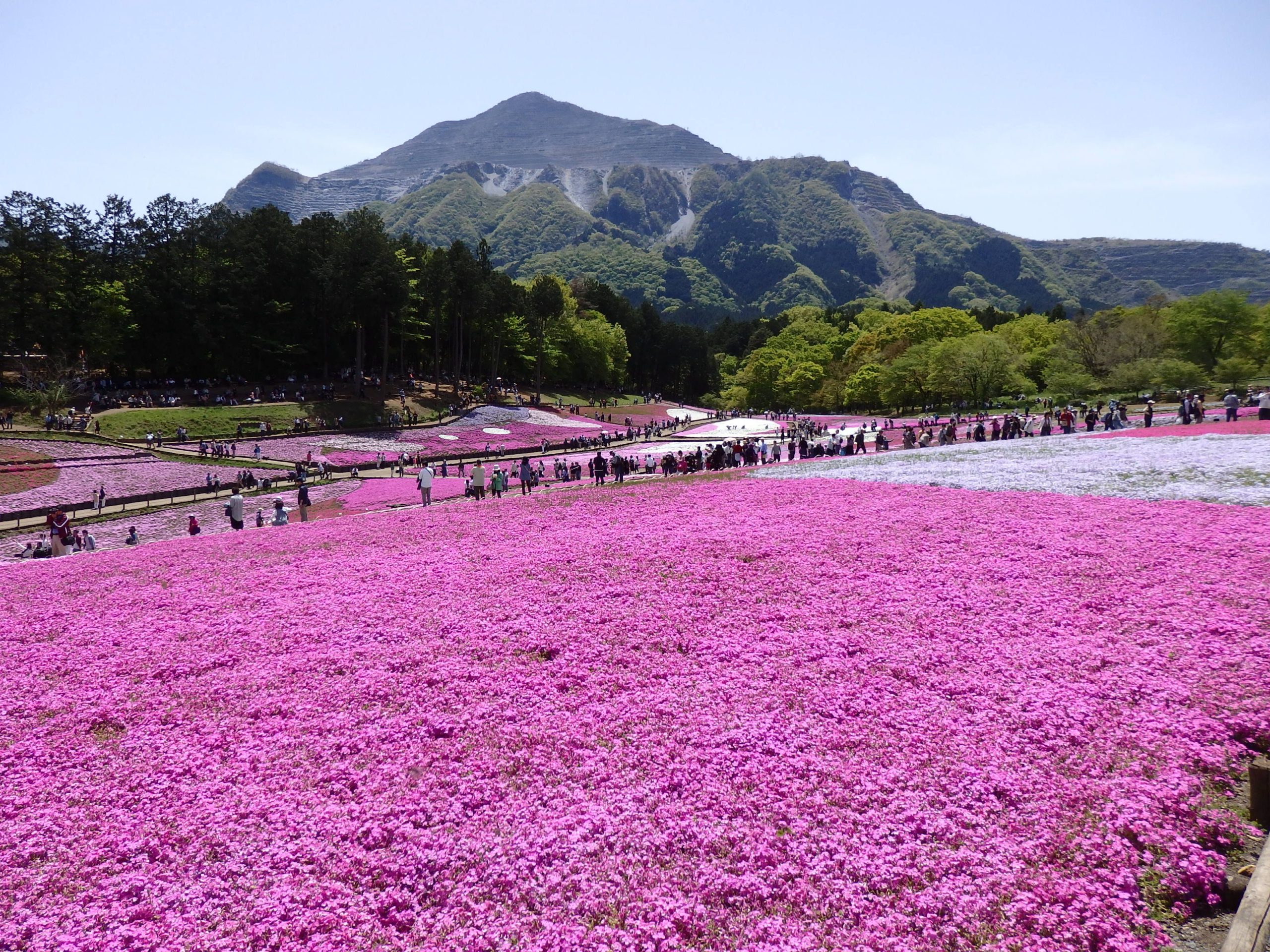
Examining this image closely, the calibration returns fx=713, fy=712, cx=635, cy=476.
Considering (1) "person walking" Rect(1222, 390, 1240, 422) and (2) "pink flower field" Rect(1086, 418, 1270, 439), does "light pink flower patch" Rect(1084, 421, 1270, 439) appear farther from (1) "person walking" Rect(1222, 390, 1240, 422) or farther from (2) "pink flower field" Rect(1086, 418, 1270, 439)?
(1) "person walking" Rect(1222, 390, 1240, 422)

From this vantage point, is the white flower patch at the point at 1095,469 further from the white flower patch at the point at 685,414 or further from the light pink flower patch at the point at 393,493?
the white flower patch at the point at 685,414

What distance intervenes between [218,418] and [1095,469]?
57904 mm

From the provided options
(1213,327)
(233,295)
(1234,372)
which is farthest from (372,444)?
(1213,327)

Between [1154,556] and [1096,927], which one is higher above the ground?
[1154,556]

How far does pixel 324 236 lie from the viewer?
79688 millimetres

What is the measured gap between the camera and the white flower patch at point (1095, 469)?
810 inches

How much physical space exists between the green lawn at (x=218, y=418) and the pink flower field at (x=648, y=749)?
137 ft

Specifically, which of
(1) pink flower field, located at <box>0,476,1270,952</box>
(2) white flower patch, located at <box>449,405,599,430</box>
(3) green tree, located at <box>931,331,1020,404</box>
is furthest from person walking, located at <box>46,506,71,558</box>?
(3) green tree, located at <box>931,331,1020,404</box>

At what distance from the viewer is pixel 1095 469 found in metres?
24.8

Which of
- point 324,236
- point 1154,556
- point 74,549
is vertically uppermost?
point 324,236

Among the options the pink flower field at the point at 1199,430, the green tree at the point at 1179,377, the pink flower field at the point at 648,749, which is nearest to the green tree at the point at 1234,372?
the green tree at the point at 1179,377

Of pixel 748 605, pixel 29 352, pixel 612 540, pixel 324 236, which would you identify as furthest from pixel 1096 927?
pixel 324 236

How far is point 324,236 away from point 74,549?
62.5m

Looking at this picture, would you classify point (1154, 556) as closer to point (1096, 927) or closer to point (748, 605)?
point (748, 605)
